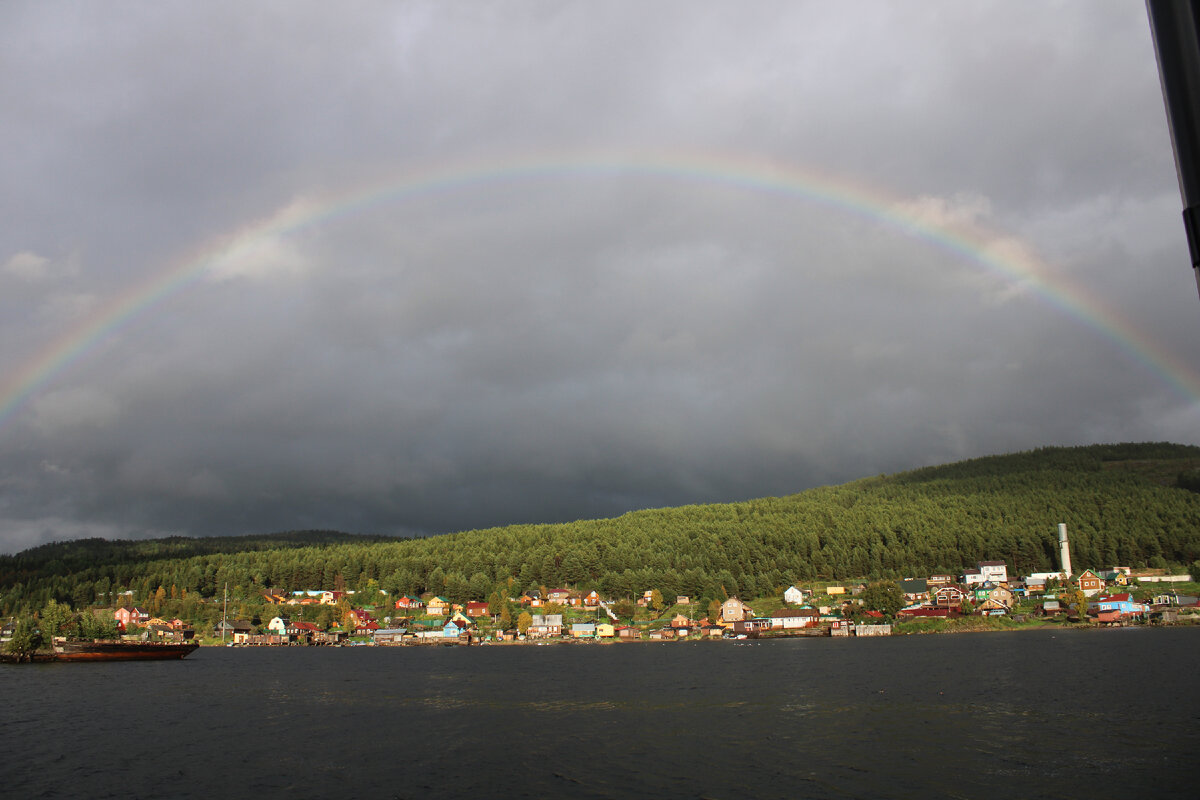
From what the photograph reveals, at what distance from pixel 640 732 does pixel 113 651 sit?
133 metres

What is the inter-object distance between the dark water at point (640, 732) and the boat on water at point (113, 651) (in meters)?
48.1

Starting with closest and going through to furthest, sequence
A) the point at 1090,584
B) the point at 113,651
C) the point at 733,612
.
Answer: the point at 113,651 → the point at 733,612 → the point at 1090,584

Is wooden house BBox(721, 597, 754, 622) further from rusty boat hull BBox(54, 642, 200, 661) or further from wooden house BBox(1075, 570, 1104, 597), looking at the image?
rusty boat hull BBox(54, 642, 200, 661)

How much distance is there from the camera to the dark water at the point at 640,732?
37.1 metres

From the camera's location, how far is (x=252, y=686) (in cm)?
8888

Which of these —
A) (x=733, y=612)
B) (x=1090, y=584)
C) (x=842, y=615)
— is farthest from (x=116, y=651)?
(x=1090, y=584)

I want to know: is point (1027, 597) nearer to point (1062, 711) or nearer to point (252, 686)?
point (1062, 711)

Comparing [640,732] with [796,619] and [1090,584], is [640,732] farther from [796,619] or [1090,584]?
[1090,584]

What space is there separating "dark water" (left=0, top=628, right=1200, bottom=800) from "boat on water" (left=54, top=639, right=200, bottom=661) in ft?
158

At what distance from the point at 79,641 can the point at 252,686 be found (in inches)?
3283

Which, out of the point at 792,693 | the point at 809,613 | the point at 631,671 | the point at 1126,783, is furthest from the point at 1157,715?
the point at 809,613

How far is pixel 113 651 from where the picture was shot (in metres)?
144

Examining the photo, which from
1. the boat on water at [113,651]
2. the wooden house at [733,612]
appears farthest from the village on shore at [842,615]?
the boat on water at [113,651]

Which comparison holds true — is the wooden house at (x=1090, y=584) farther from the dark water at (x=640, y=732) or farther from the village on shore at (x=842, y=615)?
the dark water at (x=640, y=732)
